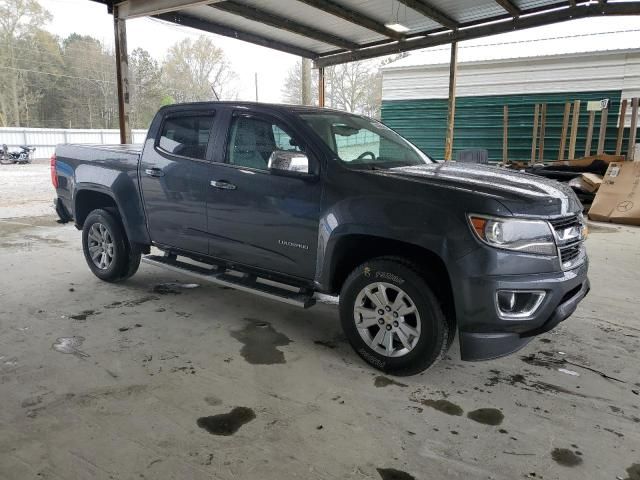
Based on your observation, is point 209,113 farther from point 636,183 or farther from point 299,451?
point 636,183

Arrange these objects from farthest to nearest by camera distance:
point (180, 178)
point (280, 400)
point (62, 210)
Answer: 1. point (62, 210)
2. point (180, 178)
3. point (280, 400)

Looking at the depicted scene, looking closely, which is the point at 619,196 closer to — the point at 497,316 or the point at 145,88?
the point at 497,316

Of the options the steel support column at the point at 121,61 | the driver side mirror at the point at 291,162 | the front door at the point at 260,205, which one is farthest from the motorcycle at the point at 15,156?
the driver side mirror at the point at 291,162

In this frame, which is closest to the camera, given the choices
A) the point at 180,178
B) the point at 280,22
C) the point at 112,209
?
the point at 180,178

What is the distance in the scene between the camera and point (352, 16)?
879 cm

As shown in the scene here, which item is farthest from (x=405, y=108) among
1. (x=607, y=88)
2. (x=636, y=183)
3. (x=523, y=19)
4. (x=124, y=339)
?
(x=124, y=339)

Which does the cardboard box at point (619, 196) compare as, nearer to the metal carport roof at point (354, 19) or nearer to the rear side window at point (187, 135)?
the metal carport roof at point (354, 19)

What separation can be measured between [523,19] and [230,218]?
7.93m

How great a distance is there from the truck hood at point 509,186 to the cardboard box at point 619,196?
20.2 ft

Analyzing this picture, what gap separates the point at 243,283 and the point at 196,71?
36432 mm

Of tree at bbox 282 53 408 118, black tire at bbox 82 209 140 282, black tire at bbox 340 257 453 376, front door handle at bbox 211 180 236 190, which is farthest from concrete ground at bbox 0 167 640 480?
tree at bbox 282 53 408 118

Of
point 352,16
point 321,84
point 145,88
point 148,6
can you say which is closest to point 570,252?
point 352,16

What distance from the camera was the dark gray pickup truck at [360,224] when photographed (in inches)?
105

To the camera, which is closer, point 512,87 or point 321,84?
point 321,84
